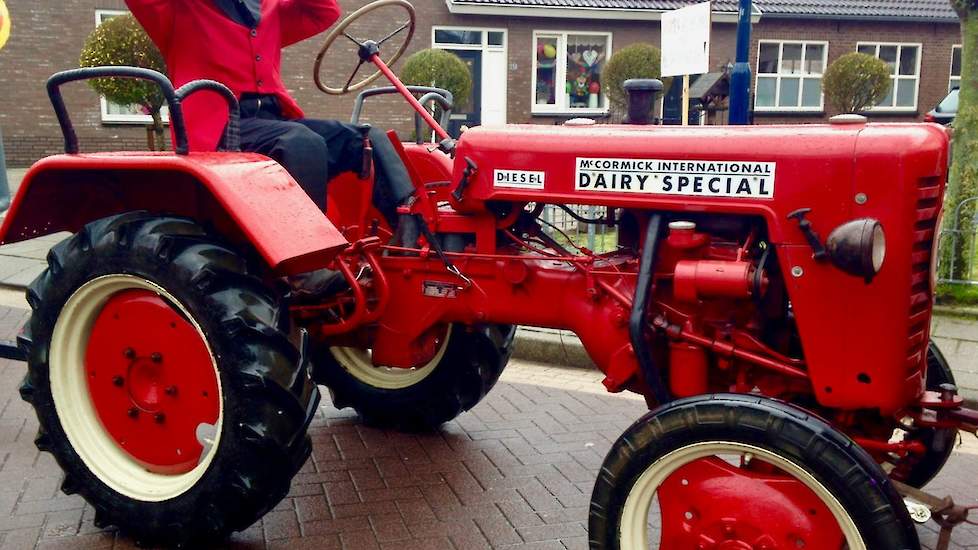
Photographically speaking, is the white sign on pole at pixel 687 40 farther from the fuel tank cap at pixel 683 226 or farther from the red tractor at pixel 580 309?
the fuel tank cap at pixel 683 226

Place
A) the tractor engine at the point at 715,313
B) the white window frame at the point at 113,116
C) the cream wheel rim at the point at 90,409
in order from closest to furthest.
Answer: the tractor engine at the point at 715,313
the cream wheel rim at the point at 90,409
the white window frame at the point at 113,116

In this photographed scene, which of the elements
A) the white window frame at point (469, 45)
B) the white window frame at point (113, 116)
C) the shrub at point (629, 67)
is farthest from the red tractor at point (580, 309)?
the white window frame at point (469, 45)

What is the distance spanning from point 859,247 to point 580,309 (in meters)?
0.98

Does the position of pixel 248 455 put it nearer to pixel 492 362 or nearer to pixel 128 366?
pixel 128 366

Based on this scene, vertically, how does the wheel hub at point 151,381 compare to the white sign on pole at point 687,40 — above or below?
below

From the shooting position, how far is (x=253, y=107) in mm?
3443

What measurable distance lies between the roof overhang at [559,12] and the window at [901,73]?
4.03 meters

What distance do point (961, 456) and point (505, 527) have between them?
2.03 meters

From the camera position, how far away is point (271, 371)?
2.65 metres

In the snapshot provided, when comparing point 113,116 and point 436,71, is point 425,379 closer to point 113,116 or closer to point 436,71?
point 436,71

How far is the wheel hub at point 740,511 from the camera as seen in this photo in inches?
85.7

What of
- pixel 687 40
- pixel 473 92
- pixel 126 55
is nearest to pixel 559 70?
pixel 473 92

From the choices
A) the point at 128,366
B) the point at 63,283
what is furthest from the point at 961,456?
the point at 63,283

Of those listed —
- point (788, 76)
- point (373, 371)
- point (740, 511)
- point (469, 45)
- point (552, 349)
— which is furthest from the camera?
point (788, 76)
